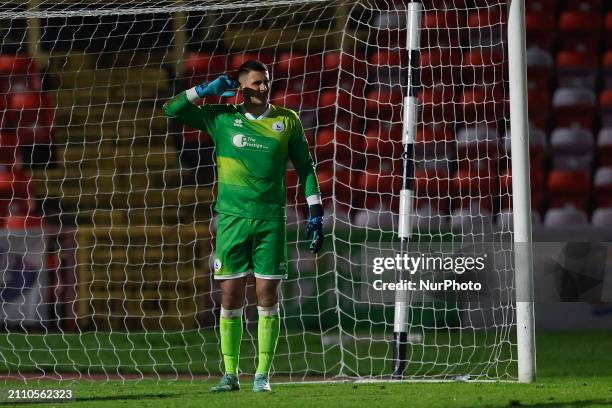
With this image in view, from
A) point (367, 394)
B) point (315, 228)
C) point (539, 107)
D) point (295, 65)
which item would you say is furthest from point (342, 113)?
point (367, 394)

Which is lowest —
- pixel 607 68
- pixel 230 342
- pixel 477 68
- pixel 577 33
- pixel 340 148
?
pixel 230 342

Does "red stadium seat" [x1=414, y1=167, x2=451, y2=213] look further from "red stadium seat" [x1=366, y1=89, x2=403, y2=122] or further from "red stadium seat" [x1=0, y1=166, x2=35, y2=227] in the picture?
"red stadium seat" [x1=0, y1=166, x2=35, y2=227]

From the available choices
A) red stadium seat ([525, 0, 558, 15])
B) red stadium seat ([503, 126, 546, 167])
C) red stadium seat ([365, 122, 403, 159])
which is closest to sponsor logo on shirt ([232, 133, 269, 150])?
red stadium seat ([365, 122, 403, 159])

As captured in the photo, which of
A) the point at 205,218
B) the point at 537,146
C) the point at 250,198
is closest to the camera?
the point at 250,198

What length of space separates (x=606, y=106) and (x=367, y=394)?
23.6 feet

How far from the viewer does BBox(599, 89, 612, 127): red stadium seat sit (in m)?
12.0

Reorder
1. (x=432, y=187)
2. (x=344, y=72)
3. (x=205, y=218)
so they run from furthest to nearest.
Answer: (x=344, y=72), (x=432, y=187), (x=205, y=218)

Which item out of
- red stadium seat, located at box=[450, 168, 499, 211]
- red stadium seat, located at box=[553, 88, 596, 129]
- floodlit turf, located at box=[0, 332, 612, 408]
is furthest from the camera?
red stadium seat, located at box=[553, 88, 596, 129]

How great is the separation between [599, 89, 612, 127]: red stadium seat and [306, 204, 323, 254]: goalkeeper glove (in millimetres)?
6811

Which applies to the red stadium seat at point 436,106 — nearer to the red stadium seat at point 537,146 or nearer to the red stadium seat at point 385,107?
the red stadium seat at point 385,107

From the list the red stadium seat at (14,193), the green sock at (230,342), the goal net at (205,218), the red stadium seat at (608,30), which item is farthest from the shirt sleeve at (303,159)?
the red stadium seat at (608,30)

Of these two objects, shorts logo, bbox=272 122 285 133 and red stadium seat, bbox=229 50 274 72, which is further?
red stadium seat, bbox=229 50 274 72

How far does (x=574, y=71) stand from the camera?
1216 centimetres

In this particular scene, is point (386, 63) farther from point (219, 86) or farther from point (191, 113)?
point (219, 86)
